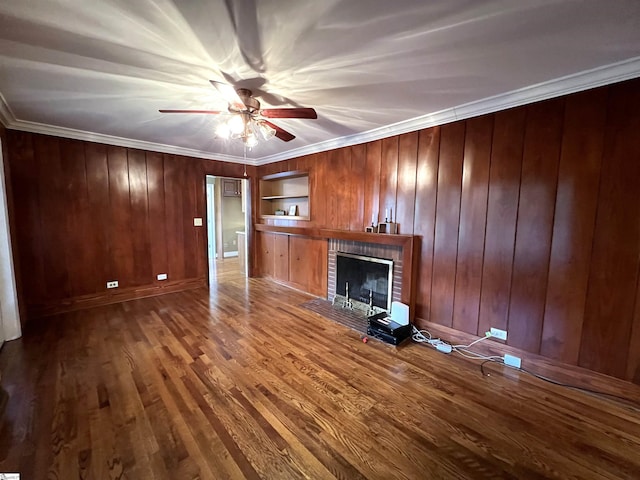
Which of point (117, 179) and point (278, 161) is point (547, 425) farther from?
point (117, 179)

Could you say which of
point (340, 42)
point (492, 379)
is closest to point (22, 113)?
point (340, 42)

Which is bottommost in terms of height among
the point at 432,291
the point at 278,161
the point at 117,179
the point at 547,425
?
the point at 547,425

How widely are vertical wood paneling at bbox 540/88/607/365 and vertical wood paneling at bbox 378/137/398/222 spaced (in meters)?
1.55

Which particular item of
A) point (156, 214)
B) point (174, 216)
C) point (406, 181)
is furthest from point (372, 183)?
point (156, 214)

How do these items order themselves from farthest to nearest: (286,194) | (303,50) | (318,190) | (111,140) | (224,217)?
(224,217) < (286,194) < (318,190) < (111,140) < (303,50)

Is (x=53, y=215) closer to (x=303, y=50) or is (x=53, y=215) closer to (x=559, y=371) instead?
(x=303, y=50)

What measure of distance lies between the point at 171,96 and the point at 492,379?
12.5 feet

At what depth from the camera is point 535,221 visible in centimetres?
233

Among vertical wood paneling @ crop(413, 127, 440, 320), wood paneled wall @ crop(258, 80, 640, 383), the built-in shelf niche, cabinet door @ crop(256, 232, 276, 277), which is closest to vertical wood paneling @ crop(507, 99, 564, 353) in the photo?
wood paneled wall @ crop(258, 80, 640, 383)

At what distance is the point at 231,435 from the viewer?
1658 mm

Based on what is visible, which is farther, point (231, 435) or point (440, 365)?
point (440, 365)

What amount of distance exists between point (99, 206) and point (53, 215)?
1.64 feet

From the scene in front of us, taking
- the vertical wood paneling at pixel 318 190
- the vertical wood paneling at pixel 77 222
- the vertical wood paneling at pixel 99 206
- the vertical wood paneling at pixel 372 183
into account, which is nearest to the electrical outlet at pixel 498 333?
the vertical wood paneling at pixel 372 183

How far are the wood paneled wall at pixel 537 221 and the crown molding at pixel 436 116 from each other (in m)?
0.07
